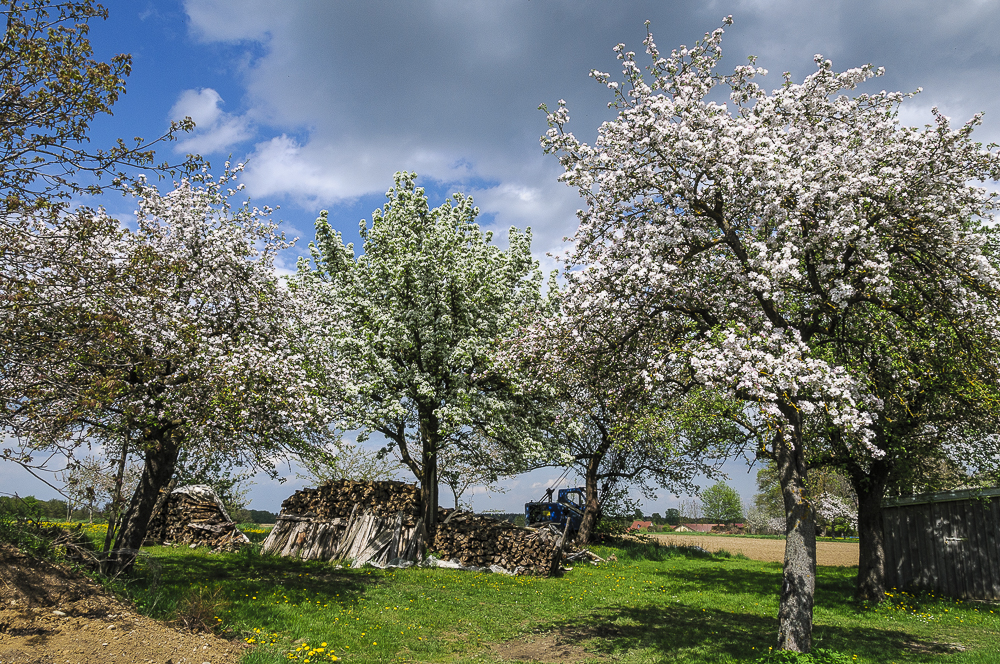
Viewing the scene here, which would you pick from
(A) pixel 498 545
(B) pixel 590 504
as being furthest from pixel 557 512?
(A) pixel 498 545

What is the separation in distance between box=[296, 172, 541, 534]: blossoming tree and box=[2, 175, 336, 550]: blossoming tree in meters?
3.98

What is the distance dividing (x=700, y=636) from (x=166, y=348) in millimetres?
12245

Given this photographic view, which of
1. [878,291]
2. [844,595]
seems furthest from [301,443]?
[844,595]

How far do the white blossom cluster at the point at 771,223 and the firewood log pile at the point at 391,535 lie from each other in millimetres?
11689

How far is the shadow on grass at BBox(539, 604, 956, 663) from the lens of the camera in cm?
967

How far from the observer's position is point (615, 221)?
35.4 feet

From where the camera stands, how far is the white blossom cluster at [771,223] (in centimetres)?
867

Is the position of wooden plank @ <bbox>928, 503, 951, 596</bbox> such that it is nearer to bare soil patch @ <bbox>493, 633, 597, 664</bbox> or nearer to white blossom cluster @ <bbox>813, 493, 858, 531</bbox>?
bare soil patch @ <bbox>493, 633, 597, 664</bbox>

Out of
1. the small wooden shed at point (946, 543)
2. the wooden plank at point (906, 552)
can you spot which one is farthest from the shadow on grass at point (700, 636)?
the wooden plank at point (906, 552)

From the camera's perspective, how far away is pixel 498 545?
64.5 feet

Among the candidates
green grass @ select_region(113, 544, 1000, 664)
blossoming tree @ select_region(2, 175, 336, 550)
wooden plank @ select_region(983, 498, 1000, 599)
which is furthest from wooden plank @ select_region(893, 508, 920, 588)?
blossoming tree @ select_region(2, 175, 336, 550)

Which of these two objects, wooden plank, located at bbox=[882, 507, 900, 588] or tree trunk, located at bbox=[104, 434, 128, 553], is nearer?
tree trunk, located at bbox=[104, 434, 128, 553]

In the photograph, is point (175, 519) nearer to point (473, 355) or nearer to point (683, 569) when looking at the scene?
point (473, 355)

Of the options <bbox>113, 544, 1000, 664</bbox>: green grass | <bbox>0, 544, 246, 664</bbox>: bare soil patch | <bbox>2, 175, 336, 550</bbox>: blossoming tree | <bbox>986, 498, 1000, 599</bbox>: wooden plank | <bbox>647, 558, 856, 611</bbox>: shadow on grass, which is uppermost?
<bbox>2, 175, 336, 550</bbox>: blossoming tree
